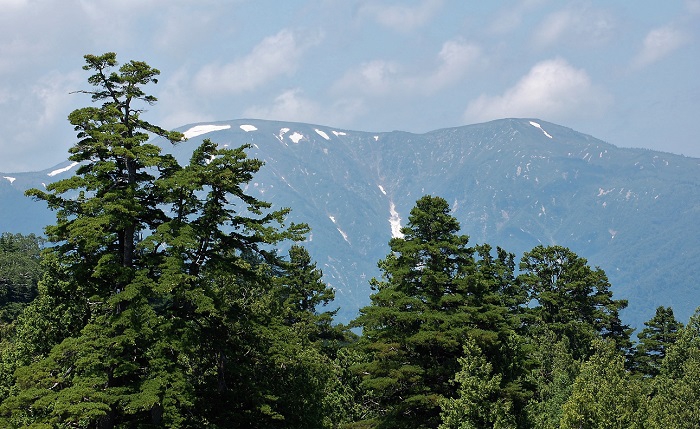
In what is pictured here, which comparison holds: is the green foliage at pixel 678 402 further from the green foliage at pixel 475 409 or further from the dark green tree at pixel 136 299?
the dark green tree at pixel 136 299

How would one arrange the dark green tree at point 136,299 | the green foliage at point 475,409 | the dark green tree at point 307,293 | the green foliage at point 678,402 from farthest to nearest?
the dark green tree at point 307,293 → the green foliage at point 678,402 → the green foliage at point 475,409 → the dark green tree at point 136,299

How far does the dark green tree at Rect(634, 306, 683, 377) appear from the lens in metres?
77.1

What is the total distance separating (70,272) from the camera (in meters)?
30.8

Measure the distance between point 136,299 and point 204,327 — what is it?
4.23m

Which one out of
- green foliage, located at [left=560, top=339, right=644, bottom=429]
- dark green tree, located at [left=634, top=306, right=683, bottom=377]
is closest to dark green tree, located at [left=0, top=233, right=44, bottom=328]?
green foliage, located at [left=560, top=339, right=644, bottom=429]

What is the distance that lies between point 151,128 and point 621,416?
74.2 ft

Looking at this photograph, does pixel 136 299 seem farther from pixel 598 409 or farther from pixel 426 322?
pixel 598 409

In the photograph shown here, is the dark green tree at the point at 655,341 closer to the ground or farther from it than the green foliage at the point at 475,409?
farther from it

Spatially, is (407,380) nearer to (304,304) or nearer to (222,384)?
(222,384)

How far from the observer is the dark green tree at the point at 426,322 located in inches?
1460

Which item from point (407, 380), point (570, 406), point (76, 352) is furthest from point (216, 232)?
point (570, 406)

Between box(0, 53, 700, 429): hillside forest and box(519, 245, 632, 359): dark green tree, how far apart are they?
31.1m

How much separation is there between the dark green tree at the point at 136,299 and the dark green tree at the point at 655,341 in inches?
2180

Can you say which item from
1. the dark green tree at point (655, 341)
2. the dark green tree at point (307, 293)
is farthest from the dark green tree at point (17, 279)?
the dark green tree at point (655, 341)
